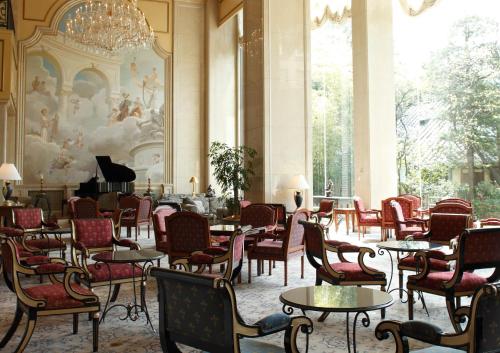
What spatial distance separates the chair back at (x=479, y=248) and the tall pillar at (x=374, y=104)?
7107mm

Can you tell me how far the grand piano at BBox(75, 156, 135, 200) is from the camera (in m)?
14.3

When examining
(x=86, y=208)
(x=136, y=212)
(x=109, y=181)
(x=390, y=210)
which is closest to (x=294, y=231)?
(x=390, y=210)

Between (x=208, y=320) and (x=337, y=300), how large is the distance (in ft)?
2.96

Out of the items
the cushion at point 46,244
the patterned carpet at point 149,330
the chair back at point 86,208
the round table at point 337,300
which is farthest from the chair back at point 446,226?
the chair back at point 86,208

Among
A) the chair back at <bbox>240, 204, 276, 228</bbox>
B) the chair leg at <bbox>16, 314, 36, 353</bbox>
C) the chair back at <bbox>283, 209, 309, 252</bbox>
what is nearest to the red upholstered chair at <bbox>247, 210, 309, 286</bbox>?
the chair back at <bbox>283, 209, 309, 252</bbox>

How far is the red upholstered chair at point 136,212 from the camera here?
10.8 meters

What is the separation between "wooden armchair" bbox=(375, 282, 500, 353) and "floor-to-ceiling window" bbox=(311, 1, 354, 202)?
11.3 metres

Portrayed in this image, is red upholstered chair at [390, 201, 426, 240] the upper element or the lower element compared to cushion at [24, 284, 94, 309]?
upper

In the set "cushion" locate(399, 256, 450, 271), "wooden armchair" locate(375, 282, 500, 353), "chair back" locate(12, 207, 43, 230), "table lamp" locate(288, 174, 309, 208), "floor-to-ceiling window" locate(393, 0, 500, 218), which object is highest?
"floor-to-ceiling window" locate(393, 0, 500, 218)

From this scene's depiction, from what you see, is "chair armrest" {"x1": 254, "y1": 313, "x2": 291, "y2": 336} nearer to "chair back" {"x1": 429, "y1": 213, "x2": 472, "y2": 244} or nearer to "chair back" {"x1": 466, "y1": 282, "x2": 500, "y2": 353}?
"chair back" {"x1": 466, "y1": 282, "x2": 500, "y2": 353}

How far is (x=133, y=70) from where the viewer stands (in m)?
16.2

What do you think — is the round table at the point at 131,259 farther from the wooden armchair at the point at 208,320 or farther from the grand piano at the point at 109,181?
the grand piano at the point at 109,181

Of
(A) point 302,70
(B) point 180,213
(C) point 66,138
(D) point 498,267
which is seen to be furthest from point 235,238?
(C) point 66,138

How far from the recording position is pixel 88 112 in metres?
15.6
